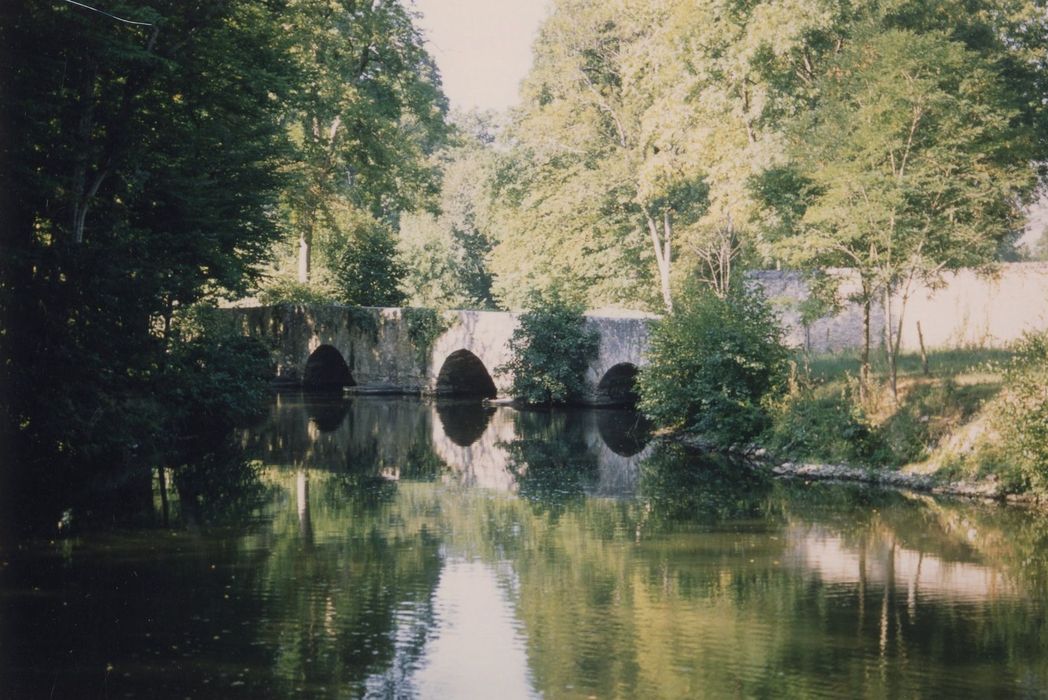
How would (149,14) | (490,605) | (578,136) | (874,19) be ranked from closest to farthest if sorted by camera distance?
(490,605) → (149,14) → (874,19) → (578,136)

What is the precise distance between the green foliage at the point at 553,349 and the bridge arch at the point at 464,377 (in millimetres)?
2993

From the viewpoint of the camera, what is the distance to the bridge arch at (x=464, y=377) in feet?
106

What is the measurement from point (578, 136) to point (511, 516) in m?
21.5

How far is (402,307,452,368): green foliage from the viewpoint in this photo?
3203cm

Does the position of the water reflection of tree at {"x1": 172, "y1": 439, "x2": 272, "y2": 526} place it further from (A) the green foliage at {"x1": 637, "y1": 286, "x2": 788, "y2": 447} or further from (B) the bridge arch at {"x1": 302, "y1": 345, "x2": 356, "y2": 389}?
(B) the bridge arch at {"x1": 302, "y1": 345, "x2": 356, "y2": 389}

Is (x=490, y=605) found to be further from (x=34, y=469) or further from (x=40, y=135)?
(x=40, y=135)

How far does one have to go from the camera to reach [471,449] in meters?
21.2

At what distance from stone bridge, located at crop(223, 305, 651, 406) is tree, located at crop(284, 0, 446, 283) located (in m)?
1.90

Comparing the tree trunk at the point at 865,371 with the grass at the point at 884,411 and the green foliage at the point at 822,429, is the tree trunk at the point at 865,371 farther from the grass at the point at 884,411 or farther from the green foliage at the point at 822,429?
the green foliage at the point at 822,429

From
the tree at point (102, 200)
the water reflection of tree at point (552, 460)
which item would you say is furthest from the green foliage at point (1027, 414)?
the tree at point (102, 200)

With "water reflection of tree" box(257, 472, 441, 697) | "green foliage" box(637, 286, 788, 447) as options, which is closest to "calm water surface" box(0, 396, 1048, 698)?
"water reflection of tree" box(257, 472, 441, 697)

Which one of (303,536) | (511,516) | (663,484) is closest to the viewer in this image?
(303,536)

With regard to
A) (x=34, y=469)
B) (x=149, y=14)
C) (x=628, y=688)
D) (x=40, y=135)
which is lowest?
(x=628, y=688)

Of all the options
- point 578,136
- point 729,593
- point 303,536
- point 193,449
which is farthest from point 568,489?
point 578,136
